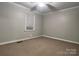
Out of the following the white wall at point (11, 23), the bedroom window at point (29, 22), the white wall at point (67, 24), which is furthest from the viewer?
the white wall at point (67, 24)

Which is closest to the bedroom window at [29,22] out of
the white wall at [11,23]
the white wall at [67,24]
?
the white wall at [11,23]

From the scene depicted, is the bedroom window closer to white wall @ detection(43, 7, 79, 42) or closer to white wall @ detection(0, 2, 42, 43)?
white wall @ detection(0, 2, 42, 43)

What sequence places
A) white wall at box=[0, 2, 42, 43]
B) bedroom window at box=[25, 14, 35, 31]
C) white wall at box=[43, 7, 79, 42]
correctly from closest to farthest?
bedroom window at box=[25, 14, 35, 31], white wall at box=[0, 2, 42, 43], white wall at box=[43, 7, 79, 42]

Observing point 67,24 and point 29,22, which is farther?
point 67,24

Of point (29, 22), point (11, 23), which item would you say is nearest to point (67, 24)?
point (29, 22)

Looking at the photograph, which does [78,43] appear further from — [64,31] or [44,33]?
[44,33]

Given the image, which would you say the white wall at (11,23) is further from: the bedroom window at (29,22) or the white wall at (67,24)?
the white wall at (67,24)

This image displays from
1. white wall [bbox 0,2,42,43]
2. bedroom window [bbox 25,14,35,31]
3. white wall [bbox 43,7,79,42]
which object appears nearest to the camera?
bedroom window [bbox 25,14,35,31]

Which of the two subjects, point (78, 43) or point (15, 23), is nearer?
point (78, 43)

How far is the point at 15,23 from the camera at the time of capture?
251cm

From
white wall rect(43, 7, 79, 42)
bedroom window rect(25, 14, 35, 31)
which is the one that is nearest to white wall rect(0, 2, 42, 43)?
bedroom window rect(25, 14, 35, 31)

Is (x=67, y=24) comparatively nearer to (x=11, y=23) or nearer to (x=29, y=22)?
(x=29, y=22)

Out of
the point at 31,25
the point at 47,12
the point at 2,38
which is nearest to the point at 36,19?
the point at 31,25

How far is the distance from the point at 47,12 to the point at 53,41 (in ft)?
3.52
